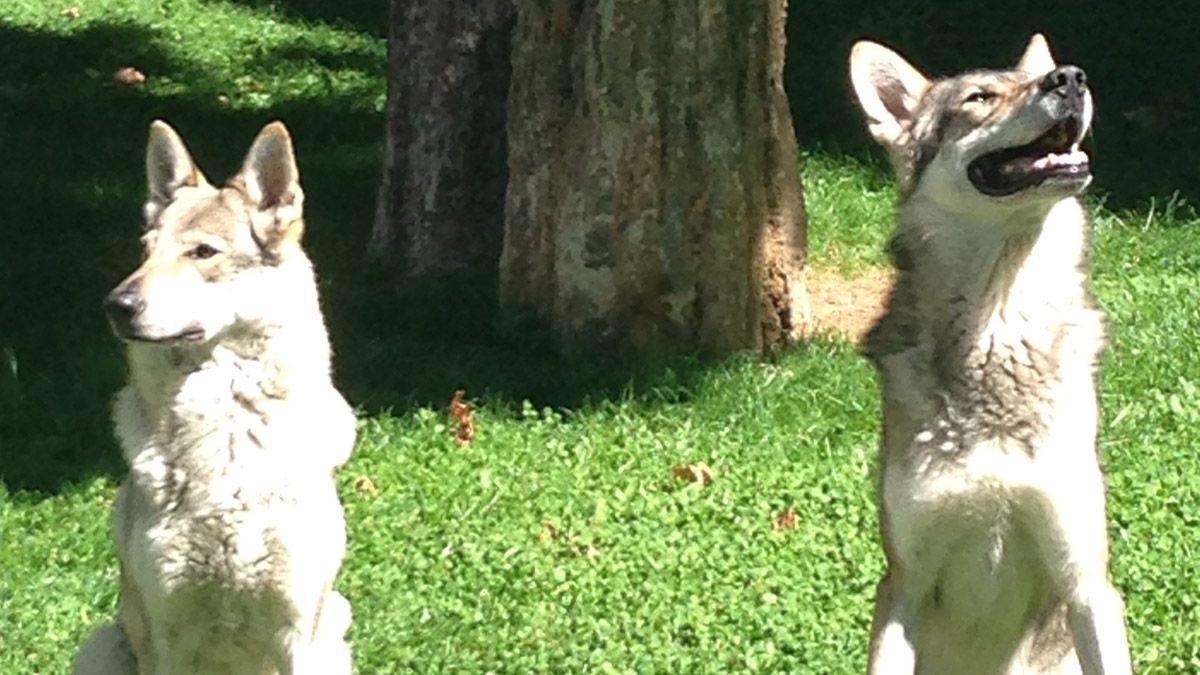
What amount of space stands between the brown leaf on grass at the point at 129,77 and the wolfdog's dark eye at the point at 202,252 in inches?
327

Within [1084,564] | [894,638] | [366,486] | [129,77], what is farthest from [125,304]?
[129,77]

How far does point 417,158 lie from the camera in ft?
32.8

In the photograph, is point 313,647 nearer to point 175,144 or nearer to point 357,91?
point 175,144

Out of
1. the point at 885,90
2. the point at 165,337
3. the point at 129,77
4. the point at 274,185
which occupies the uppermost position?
the point at 885,90

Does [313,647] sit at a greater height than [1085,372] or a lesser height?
A: lesser

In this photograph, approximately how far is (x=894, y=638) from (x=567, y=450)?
2.97 metres

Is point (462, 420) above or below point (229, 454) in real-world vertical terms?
below

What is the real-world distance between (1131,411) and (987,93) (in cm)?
308

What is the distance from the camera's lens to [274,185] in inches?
227

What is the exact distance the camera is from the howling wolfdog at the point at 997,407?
5152 mm

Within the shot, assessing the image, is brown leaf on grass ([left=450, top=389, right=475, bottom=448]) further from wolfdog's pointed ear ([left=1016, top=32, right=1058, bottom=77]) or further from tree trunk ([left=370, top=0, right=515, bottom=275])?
wolfdog's pointed ear ([left=1016, top=32, right=1058, bottom=77])

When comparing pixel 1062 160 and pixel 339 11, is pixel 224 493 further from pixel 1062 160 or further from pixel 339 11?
pixel 339 11

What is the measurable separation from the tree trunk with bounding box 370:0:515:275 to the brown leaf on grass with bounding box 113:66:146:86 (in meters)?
3.98

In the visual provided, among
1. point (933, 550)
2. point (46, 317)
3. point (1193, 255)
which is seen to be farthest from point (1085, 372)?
point (46, 317)
